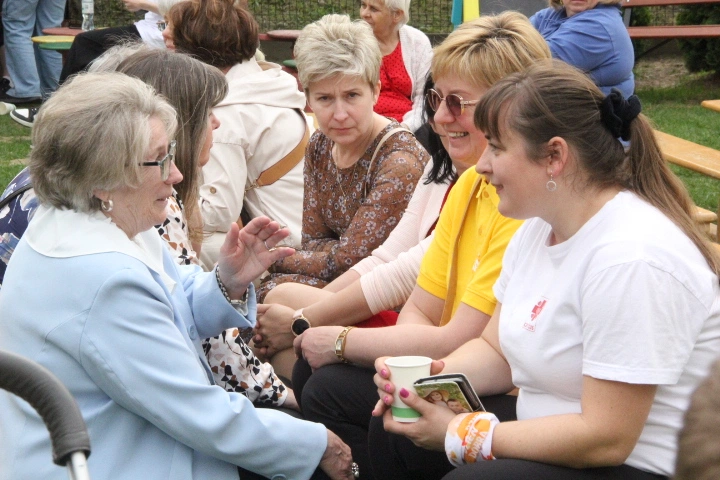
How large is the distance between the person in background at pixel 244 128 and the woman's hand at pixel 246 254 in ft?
4.40

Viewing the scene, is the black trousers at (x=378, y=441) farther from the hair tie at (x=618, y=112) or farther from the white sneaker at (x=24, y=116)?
the white sneaker at (x=24, y=116)

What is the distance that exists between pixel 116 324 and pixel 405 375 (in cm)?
75

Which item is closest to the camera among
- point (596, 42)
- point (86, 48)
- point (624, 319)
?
point (624, 319)

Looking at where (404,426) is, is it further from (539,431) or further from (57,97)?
(57,97)

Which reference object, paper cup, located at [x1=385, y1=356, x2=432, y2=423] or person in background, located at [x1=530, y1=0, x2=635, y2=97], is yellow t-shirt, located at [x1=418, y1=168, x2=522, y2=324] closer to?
paper cup, located at [x1=385, y1=356, x2=432, y2=423]

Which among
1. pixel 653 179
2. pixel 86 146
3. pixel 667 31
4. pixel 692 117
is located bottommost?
pixel 692 117

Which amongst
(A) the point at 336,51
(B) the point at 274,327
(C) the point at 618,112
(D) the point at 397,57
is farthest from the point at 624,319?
(D) the point at 397,57

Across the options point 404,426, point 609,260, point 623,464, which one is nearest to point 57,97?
point 404,426

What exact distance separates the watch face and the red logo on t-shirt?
127 centimetres

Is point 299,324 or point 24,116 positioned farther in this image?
point 24,116

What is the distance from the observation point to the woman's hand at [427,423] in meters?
2.41

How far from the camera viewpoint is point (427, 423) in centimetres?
242

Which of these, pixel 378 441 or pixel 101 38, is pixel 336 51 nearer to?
pixel 378 441

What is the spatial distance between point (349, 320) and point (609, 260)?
144 centimetres
